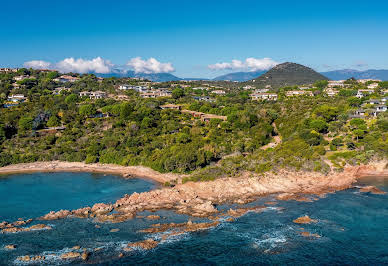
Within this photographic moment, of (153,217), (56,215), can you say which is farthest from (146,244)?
(56,215)

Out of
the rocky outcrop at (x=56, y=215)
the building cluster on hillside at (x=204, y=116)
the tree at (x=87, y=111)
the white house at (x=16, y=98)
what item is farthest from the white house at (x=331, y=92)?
the white house at (x=16, y=98)

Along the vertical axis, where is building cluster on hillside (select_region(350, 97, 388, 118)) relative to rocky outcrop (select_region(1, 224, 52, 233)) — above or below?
above

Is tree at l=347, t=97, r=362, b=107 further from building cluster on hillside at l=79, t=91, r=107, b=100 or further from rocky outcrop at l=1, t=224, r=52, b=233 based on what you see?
rocky outcrop at l=1, t=224, r=52, b=233

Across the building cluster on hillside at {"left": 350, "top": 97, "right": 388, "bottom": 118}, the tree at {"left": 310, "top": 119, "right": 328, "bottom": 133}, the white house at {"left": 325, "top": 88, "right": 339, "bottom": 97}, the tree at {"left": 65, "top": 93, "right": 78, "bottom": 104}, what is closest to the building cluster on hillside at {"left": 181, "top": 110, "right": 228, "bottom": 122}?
the tree at {"left": 310, "top": 119, "right": 328, "bottom": 133}

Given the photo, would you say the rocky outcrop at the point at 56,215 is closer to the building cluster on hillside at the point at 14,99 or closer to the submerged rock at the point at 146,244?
the submerged rock at the point at 146,244

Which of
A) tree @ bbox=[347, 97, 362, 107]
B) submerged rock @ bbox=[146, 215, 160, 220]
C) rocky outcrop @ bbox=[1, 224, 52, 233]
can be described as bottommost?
rocky outcrop @ bbox=[1, 224, 52, 233]

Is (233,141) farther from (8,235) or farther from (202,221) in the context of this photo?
(8,235)
